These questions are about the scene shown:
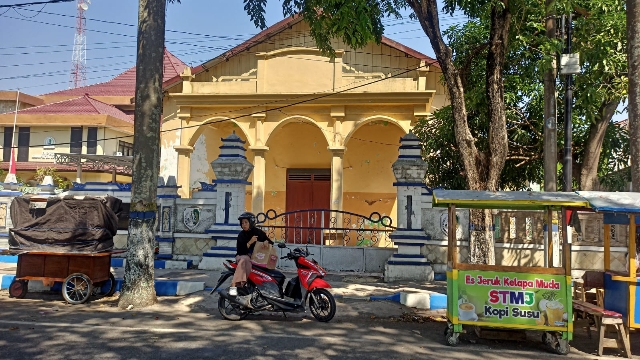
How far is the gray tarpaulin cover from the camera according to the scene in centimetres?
902

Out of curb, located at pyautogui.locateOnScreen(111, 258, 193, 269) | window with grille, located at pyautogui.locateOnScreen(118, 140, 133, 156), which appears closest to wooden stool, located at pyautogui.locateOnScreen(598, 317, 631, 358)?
curb, located at pyautogui.locateOnScreen(111, 258, 193, 269)

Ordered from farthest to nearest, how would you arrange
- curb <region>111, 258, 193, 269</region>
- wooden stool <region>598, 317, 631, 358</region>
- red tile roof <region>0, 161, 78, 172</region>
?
Answer: red tile roof <region>0, 161, 78, 172</region> < curb <region>111, 258, 193, 269</region> < wooden stool <region>598, 317, 631, 358</region>

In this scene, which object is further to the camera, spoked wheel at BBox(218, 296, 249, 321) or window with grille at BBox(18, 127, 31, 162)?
window with grille at BBox(18, 127, 31, 162)

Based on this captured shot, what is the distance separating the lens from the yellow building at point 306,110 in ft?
54.7

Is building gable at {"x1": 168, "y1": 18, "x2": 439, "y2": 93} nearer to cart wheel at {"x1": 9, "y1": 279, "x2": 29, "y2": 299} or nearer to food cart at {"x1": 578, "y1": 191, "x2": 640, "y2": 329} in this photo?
cart wheel at {"x1": 9, "y1": 279, "x2": 29, "y2": 299}

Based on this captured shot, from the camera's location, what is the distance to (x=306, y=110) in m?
17.3

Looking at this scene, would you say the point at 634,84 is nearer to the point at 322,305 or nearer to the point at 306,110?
the point at 322,305

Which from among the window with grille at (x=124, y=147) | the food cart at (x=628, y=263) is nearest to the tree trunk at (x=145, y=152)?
the food cart at (x=628, y=263)

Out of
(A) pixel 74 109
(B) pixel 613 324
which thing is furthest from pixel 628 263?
(A) pixel 74 109

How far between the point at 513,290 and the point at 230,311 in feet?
12.9

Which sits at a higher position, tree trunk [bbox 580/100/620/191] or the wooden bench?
tree trunk [bbox 580/100/620/191]

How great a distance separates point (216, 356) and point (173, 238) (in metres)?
7.39

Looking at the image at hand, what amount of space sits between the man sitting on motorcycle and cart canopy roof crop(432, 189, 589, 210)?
2755 millimetres

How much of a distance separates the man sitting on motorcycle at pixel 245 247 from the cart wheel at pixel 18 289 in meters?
4.16
